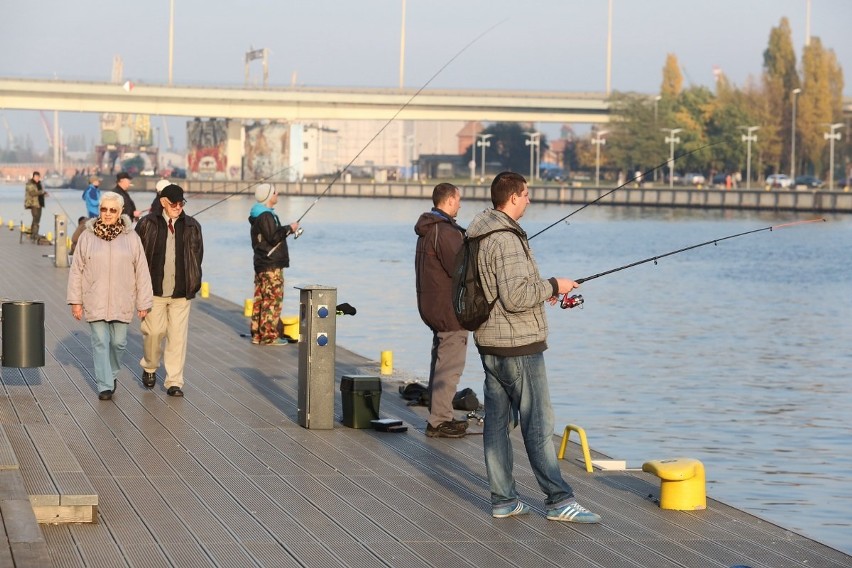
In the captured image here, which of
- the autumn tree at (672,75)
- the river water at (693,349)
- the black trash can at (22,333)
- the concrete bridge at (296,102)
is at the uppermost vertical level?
the autumn tree at (672,75)

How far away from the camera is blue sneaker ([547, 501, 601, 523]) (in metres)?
8.25

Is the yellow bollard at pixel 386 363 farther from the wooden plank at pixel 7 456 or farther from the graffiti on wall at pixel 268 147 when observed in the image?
the graffiti on wall at pixel 268 147

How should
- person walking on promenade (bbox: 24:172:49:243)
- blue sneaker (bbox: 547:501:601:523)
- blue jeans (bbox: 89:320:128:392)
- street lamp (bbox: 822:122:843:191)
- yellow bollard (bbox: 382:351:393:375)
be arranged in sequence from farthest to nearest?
1. street lamp (bbox: 822:122:843:191)
2. person walking on promenade (bbox: 24:172:49:243)
3. yellow bollard (bbox: 382:351:393:375)
4. blue jeans (bbox: 89:320:128:392)
5. blue sneaker (bbox: 547:501:601:523)

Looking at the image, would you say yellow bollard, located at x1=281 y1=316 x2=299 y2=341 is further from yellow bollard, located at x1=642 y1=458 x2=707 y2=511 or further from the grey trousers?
yellow bollard, located at x1=642 y1=458 x2=707 y2=511

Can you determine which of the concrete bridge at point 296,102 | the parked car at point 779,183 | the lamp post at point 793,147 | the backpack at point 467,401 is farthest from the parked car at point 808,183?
the backpack at point 467,401

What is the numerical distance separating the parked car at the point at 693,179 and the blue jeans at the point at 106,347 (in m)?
113

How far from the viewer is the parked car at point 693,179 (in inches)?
4899

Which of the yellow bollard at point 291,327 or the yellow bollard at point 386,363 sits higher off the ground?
the yellow bollard at point 291,327

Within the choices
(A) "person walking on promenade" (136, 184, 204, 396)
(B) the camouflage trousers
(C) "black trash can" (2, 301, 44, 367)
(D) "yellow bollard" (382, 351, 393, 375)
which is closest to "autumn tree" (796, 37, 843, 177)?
(B) the camouflage trousers

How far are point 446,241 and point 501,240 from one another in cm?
284

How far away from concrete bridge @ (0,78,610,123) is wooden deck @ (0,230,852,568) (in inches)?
3323

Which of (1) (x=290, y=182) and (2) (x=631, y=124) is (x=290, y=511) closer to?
(2) (x=631, y=124)

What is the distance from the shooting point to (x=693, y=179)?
127m

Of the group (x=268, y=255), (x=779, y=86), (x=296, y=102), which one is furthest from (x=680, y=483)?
(x=779, y=86)
